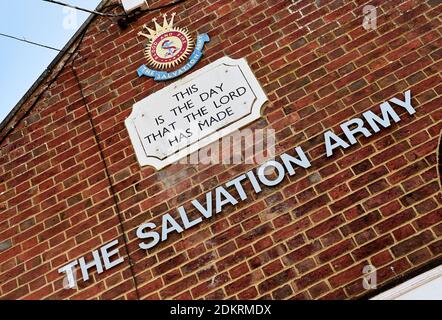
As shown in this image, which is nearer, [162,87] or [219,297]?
[219,297]

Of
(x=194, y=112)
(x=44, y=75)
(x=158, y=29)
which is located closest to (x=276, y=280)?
(x=194, y=112)

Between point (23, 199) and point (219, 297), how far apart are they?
1844mm

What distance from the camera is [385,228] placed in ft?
8.61

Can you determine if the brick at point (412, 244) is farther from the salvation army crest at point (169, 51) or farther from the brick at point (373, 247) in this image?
the salvation army crest at point (169, 51)

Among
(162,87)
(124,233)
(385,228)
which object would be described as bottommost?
(385,228)

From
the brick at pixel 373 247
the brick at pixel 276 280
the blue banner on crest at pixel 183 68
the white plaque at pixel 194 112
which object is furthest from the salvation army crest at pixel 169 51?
the brick at pixel 373 247

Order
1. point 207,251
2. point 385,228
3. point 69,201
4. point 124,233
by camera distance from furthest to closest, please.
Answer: point 69,201 → point 124,233 → point 207,251 → point 385,228

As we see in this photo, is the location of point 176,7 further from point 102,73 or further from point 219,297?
point 219,297

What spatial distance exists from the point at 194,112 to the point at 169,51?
74 cm

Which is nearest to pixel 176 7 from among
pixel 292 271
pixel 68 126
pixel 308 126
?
pixel 68 126

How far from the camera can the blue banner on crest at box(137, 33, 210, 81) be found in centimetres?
359

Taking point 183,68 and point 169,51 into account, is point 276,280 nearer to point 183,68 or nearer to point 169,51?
point 183,68

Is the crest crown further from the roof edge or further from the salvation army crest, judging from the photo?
the roof edge

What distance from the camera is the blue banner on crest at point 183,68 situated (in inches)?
141
